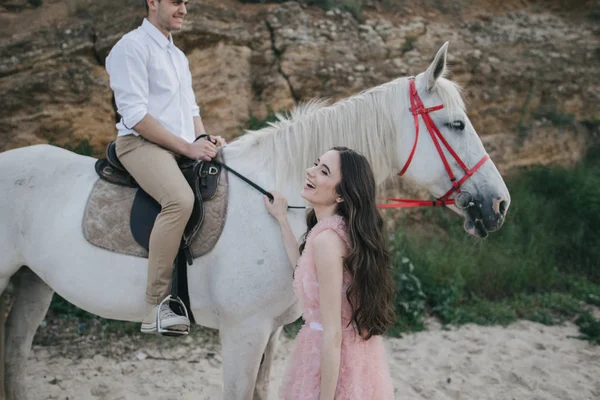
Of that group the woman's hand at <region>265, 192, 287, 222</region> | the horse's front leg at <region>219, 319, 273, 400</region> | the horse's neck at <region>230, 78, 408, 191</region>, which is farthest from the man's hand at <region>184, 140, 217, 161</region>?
the horse's front leg at <region>219, 319, 273, 400</region>

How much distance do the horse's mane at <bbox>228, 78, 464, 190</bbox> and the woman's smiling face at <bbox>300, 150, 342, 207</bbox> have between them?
62 centimetres

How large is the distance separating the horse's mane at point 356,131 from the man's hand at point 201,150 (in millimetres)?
338

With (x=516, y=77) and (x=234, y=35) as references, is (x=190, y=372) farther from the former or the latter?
(x=516, y=77)

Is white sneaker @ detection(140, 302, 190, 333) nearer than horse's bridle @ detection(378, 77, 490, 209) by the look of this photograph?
Yes

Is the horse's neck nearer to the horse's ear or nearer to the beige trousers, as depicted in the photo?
the horse's ear

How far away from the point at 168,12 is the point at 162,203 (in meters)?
1.05

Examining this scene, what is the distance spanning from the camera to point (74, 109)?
5.58 m

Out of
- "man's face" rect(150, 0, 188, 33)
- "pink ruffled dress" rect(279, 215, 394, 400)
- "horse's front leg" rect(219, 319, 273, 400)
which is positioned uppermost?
"man's face" rect(150, 0, 188, 33)

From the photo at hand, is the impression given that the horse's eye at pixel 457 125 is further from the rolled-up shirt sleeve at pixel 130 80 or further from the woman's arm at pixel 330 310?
the rolled-up shirt sleeve at pixel 130 80

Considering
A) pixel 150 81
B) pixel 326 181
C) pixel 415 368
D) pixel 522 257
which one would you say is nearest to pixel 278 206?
pixel 326 181

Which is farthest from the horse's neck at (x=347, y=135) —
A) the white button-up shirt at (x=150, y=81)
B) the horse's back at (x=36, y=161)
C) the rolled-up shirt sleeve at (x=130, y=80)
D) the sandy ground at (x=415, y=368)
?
the sandy ground at (x=415, y=368)

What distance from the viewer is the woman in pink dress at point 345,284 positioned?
5.90ft

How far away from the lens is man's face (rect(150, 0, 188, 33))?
252 cm

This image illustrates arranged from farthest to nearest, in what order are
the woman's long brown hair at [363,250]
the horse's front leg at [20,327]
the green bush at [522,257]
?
the green bush at [522,257] → the horse's front leg at [20,327] → the woman's long brown hair at [363,250]
